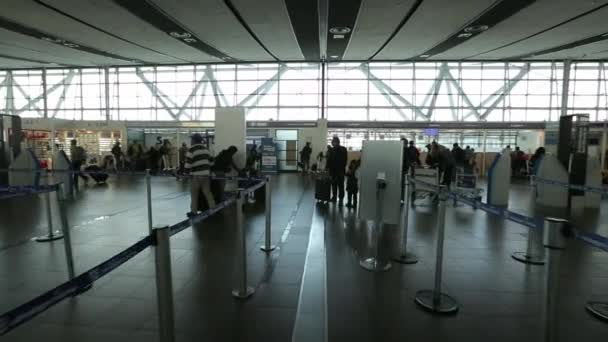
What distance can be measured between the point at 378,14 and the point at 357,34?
8.21 ft

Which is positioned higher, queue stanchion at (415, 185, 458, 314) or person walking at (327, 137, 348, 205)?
person walking at (327, 137, 348, 205)

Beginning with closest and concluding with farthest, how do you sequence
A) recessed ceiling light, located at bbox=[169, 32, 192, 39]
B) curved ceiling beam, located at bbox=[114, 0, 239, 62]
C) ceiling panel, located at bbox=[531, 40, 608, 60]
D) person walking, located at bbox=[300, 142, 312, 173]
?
curved ceiling beam, located at bbox=[114, 0, 239, 62]
recessed ceiling light, located at bbox=[169, 32, 192, 39]
ceiling panel, located at bbox=[531, 40, 608, 60]
person walking, located at bbox=[300, 142, 312, 173]

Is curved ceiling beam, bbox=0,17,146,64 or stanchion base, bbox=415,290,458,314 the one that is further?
curved ceiling beam, bbox=0,17,146,64

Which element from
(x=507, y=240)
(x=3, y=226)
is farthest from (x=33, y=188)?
(x=507, y=240)

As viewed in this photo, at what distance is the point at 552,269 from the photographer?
5.96 feet

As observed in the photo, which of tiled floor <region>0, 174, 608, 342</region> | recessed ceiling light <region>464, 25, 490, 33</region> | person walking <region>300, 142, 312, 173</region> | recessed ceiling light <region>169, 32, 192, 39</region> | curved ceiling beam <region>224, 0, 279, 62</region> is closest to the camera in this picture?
tiled floor <region>0, 174, 608, 342</region>

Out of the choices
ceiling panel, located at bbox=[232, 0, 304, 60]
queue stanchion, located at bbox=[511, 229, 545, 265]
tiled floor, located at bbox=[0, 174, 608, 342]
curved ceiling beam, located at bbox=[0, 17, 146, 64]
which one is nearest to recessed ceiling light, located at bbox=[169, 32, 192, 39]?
ceiling panel, located at bbox=[232, 0, 304, 60]

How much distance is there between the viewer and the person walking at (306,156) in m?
18.0

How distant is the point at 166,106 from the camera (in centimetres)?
2361

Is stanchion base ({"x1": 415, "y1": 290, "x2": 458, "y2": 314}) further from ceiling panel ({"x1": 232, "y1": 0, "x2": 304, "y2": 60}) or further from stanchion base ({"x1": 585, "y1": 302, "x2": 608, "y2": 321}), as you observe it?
ceiling panel ({"x1": 232, "y1": 0, "x2": 304, "y2": 60})

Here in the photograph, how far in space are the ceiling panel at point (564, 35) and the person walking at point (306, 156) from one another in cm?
1064

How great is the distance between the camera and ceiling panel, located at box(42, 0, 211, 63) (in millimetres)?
10719

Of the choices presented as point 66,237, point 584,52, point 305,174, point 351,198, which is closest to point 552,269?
point 66,237

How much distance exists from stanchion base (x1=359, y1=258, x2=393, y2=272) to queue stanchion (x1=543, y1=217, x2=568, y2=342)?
2374mm
